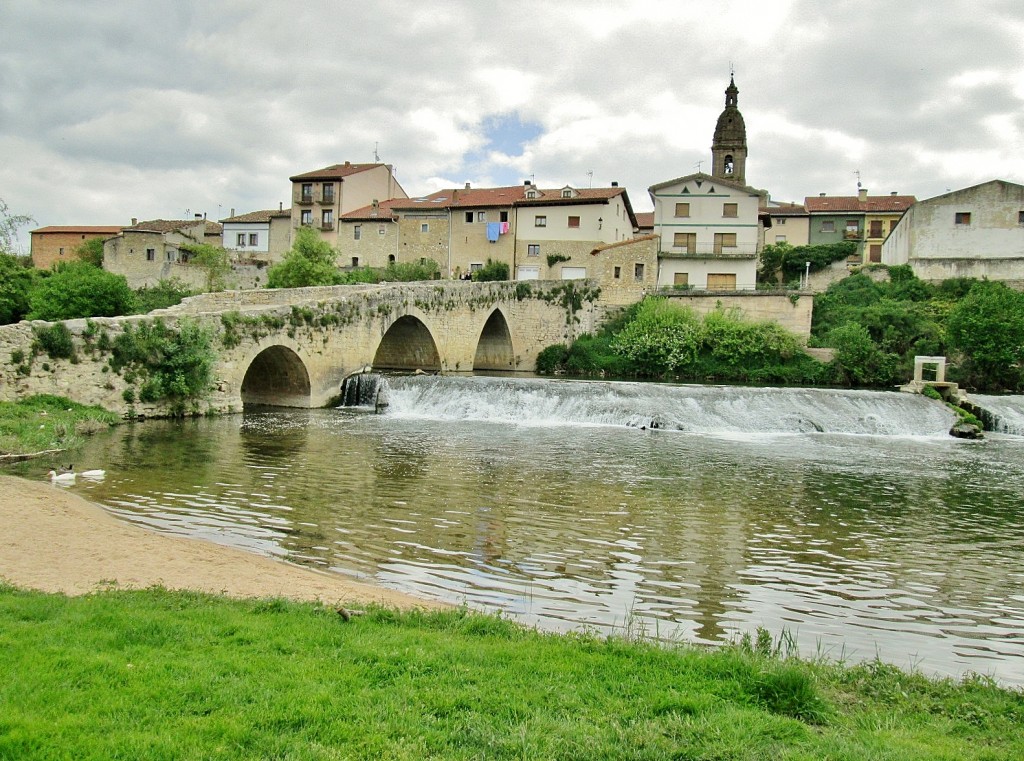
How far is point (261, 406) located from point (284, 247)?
111 feet

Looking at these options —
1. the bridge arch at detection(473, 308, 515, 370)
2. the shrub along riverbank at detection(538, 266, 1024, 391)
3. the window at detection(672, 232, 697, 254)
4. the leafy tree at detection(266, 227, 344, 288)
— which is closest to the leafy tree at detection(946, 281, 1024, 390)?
the shrub along riverbank at detection(538, 266, 1024, 391)

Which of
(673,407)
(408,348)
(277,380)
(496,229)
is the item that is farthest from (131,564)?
(496,229)

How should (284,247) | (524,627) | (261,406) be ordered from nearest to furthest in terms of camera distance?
(524,627)
(261,406)
(284,247)

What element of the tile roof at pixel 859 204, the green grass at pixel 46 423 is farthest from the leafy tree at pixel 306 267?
the tile roof at pixel 859 204

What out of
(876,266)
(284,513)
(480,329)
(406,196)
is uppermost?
(406,196)

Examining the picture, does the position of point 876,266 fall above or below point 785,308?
above

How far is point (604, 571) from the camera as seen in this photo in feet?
28.5

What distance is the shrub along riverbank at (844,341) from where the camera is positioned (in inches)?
1293

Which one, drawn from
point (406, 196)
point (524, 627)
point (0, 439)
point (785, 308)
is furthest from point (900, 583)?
point (406, 196)

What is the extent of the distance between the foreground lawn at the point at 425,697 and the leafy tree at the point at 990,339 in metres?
31.9

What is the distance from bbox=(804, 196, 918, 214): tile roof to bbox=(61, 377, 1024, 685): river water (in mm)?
37149

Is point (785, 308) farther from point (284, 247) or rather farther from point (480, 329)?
point (284, 247)

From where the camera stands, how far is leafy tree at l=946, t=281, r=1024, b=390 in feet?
105

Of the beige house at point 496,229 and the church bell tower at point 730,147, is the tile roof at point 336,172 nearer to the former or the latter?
the beige house at point 496,229
